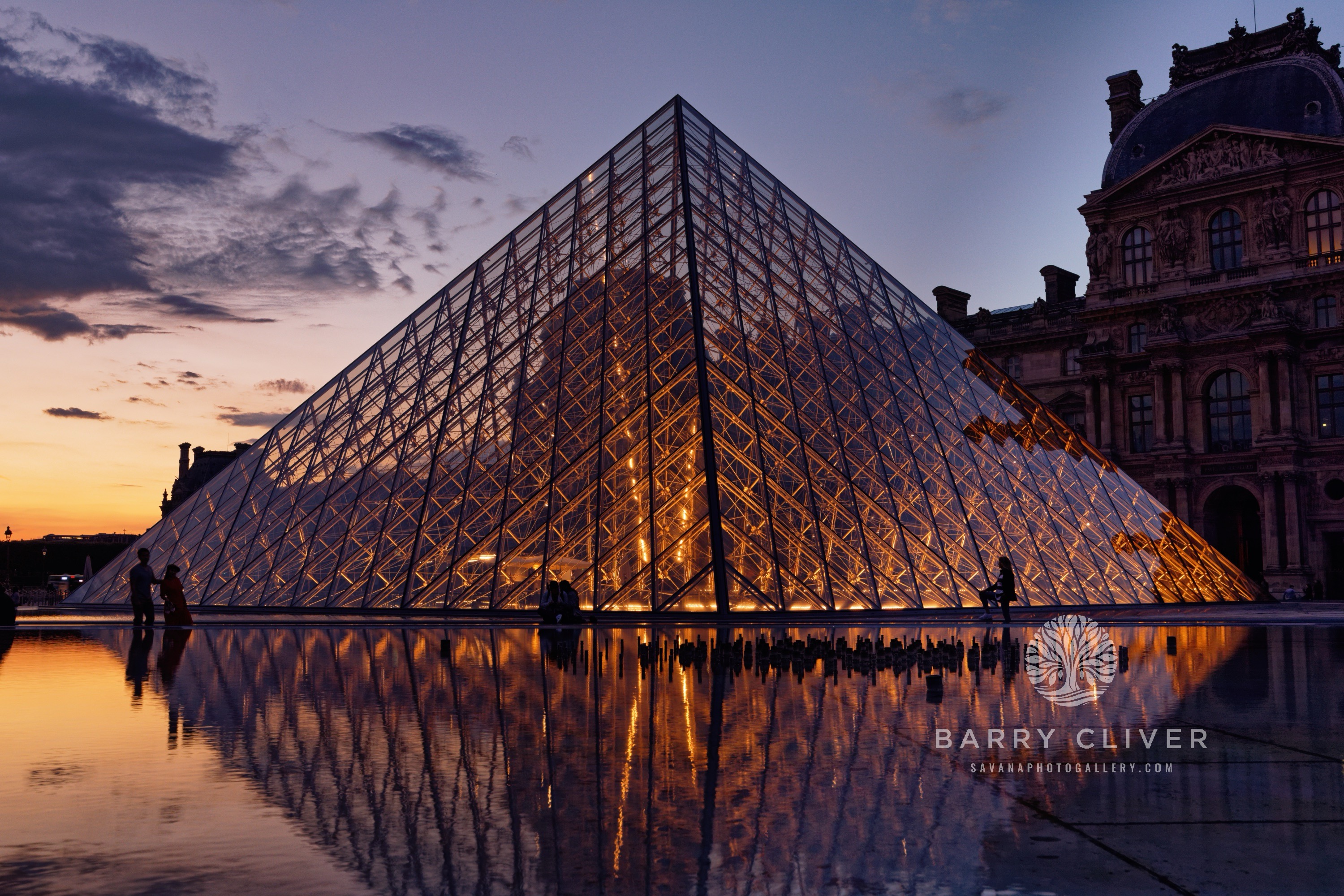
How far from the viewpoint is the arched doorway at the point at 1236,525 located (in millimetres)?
48406

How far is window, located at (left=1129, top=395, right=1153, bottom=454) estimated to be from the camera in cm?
5122

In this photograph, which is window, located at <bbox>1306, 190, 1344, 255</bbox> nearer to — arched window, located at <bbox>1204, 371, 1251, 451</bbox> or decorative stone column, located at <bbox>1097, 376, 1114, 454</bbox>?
arched window, located at <bbox>1204, 371, 1251, 451</bbox>

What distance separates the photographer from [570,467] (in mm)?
22094

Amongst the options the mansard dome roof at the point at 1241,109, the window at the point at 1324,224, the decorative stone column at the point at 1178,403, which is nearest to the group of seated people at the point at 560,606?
the decorative stone column at the point at 1178,403

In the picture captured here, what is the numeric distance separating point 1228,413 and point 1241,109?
13.6 meters

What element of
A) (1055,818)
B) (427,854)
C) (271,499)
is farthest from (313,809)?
(271,499)

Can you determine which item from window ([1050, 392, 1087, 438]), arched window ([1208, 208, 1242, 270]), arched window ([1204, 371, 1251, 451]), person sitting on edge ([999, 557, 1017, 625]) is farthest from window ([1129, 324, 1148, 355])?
person sitting on edge ([999, 557, 1017, 625])

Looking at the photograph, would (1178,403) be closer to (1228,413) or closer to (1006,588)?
(1228,413)

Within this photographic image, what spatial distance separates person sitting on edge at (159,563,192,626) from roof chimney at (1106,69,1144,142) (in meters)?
52.1

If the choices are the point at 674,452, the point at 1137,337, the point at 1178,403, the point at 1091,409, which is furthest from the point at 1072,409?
the point at 674,452

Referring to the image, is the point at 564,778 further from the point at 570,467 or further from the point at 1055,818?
the point at 570,467

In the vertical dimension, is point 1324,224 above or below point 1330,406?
above

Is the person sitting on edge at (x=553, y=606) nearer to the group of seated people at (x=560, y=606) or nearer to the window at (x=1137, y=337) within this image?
the group of seated people at (x=560, y=606)

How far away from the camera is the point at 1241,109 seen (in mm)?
49844
